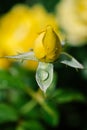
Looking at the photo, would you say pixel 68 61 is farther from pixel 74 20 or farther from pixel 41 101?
pixel 74 20

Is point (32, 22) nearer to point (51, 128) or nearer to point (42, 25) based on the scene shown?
point (42, 25)

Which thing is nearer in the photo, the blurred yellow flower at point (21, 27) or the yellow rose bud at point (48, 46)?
the yellow rose bud at point (48, 46)

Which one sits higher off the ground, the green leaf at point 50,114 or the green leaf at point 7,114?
the green leaf at point 7,114

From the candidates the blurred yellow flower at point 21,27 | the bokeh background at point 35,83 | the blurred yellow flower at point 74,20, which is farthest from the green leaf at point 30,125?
the blurred yellow flower at point 74,20

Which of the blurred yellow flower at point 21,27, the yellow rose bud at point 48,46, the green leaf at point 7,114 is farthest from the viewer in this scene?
the blurred yellow flower at point 21,27

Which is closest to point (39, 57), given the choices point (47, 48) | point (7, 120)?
point (47, 48)

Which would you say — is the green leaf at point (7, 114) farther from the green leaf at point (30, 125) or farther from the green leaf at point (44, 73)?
the green leaf at point (44, 73)

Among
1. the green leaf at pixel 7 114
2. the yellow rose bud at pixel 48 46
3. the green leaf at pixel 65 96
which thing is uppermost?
the yellow rose bud at pixel 48 46

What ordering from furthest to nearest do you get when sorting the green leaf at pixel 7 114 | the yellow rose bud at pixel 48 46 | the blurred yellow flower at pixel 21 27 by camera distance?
the blurred yellow flower at pixel 21 27 < the green leaf at pixel 7 114 < the yellow rose bud at pixel 48 46
